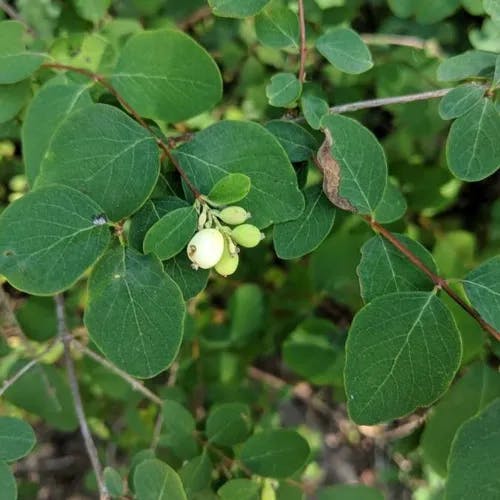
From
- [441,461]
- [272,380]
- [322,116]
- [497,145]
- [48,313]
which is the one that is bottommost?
[272,380]

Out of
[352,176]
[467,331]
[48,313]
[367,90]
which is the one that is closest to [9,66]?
[352,176]

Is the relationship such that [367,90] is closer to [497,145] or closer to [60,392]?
[497,145]

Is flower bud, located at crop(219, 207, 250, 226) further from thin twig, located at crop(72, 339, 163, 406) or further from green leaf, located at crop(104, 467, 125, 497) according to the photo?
green leaf, located at crop(104, 467, 125, 497)

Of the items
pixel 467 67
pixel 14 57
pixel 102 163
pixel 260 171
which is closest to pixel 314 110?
pixel 260 171

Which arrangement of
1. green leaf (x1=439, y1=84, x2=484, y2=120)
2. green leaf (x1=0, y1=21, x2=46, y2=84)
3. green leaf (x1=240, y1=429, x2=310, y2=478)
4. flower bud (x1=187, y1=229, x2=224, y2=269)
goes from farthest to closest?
green leaf (x1=240, y1=429, x2=310, y2=478), green leaf (x1=0, y1=21, x2=46, y2=84), green leaf (x1=439, y1=84, x2=484, y2=120), flower bud (x1=187, y1=229, x2=224, y2=269)

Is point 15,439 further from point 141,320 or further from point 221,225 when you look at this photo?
point 221,225

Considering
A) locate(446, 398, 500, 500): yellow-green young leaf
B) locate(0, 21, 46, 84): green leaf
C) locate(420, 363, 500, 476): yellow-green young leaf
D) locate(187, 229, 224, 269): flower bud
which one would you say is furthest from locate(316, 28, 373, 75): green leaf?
locate(420, 363, 500, 476): yellow-green young leaf

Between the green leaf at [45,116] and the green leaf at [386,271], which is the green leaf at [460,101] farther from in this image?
the green leaf at [45,116]
